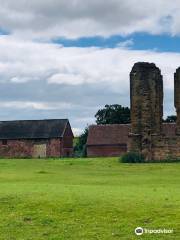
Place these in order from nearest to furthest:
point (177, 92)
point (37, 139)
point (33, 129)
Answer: point (177, 92) → point (37, 139) → point (33, 129)

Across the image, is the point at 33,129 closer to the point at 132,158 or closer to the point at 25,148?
the point at 25,148

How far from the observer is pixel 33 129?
260ft

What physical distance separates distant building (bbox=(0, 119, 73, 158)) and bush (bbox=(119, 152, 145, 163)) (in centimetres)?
3115

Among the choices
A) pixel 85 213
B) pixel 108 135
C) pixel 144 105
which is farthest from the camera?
pixel 108 135

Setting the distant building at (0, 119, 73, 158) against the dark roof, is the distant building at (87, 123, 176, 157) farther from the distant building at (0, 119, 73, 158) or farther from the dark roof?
the dark roof

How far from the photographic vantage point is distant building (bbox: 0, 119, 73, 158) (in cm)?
7656

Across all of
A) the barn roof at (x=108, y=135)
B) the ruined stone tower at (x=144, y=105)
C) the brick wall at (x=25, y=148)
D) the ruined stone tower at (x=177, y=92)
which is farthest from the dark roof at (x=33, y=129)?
the ruined stone tower at (x=177, y=92)

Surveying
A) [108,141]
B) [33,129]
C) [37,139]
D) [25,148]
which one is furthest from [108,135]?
[25,148]

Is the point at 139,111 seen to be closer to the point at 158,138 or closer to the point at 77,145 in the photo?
the point at 158,138

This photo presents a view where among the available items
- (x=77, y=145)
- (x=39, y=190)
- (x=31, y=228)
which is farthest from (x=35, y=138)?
(x=31, y=228)

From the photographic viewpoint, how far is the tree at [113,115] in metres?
98.1

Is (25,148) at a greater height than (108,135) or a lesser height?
lesser

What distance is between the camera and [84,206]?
16891mm

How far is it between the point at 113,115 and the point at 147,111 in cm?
5438
